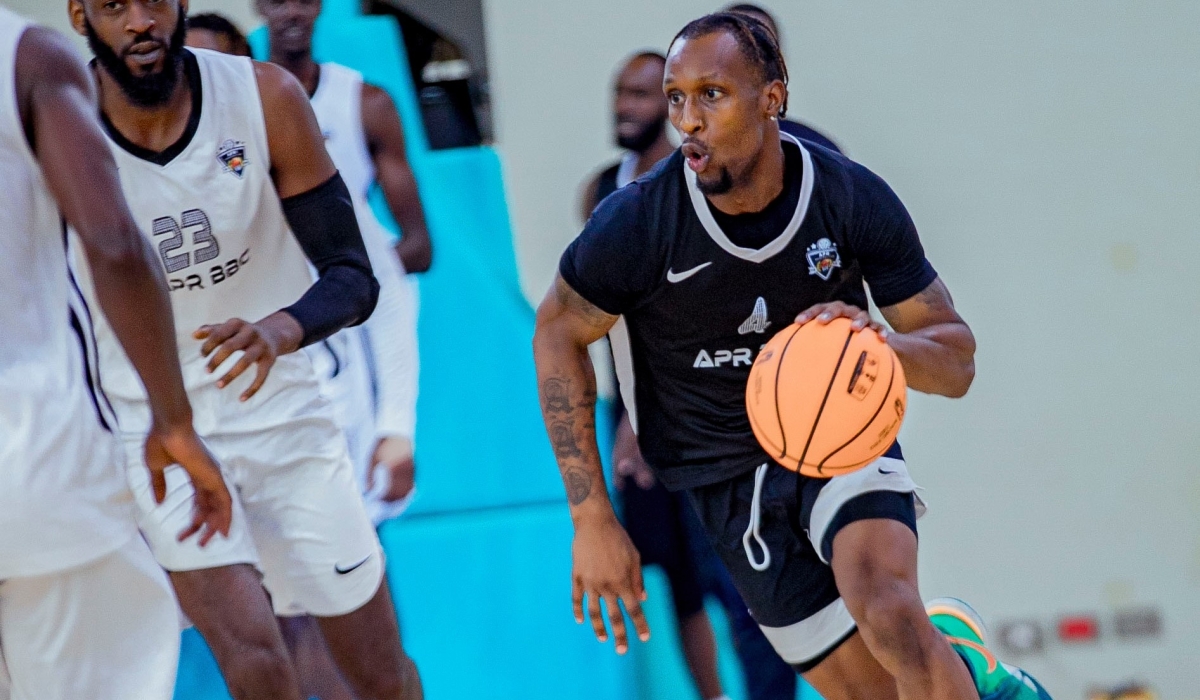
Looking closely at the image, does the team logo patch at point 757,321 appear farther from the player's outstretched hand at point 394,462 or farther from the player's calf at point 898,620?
the player's outstretched hand at point 394,462

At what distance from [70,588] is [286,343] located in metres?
0.71

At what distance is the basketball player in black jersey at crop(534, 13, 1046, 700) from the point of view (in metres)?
2.43

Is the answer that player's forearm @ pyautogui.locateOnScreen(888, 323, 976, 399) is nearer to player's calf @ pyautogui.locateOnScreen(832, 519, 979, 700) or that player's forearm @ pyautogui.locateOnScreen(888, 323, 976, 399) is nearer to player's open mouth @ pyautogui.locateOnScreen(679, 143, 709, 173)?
player's calf @ pyautogui.locateOnScreen(832, 519, 979, 700)

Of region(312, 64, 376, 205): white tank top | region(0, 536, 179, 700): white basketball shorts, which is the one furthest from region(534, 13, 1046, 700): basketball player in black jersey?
region(312, 64, 376, 205): white tank top

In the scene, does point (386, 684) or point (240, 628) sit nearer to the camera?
point (240, 628)

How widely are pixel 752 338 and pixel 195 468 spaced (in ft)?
3.55

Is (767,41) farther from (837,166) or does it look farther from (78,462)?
(78,462)

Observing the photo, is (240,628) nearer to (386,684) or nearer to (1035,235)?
(386,684)

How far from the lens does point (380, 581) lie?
282cm

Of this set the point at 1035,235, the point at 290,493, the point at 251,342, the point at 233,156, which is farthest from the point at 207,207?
the point at 1035,235

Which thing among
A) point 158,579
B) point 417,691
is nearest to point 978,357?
point 417,691

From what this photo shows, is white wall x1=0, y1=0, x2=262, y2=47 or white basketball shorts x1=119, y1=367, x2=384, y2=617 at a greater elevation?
white wall x1=0, y1=0, x2=262, y2=47

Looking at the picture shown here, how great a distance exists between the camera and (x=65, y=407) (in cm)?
191

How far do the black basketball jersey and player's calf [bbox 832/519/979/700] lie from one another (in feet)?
1.10
